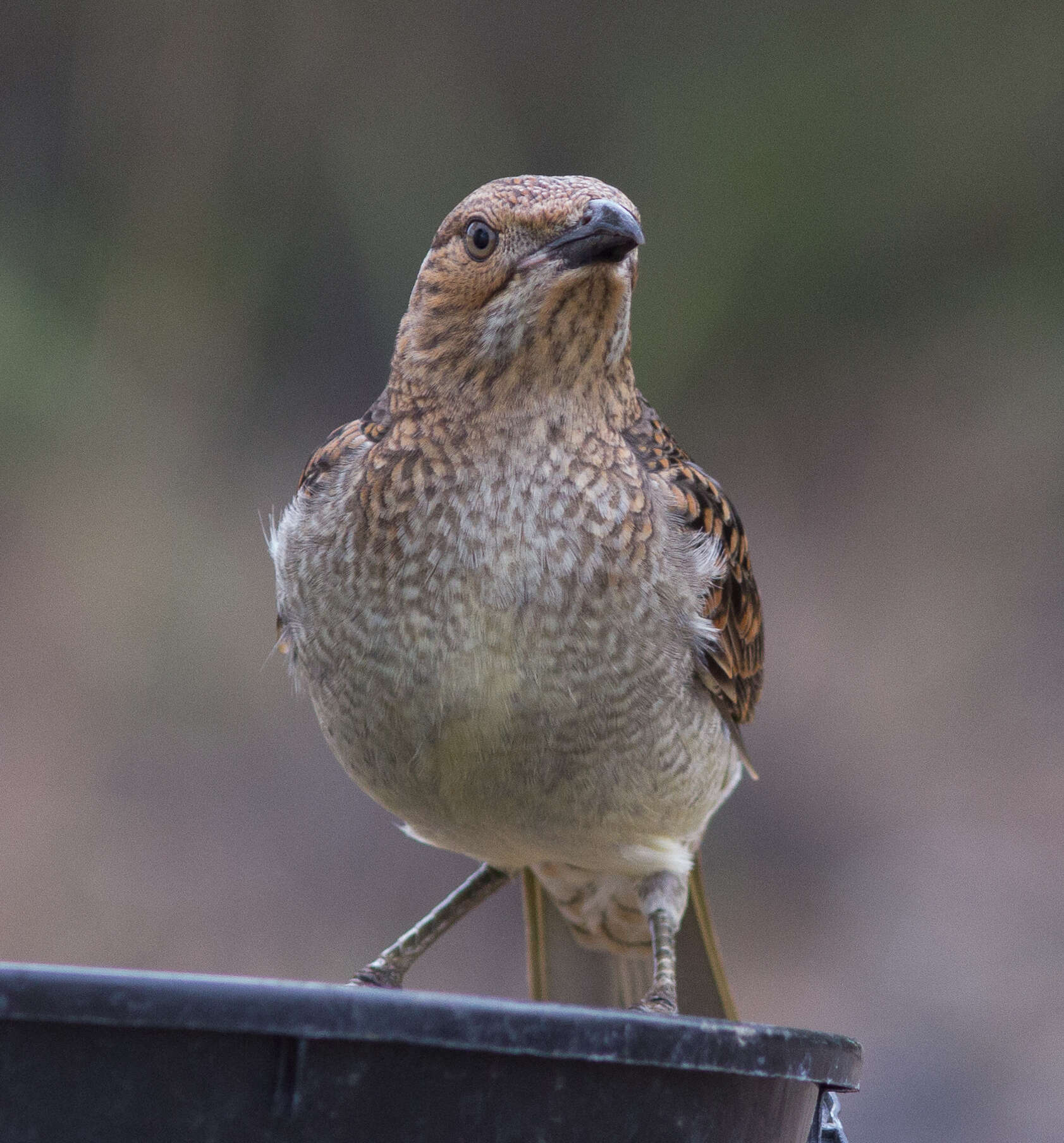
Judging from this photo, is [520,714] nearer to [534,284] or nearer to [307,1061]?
[534,284]

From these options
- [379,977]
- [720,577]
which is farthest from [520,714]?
[379,977]

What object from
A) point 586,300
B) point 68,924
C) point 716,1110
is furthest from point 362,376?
point 716,1110

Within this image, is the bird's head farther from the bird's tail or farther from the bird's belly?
Answer: the bird's tail

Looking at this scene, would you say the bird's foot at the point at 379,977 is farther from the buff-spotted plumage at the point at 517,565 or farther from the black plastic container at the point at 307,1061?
the black plastic container at the point at 307,1061

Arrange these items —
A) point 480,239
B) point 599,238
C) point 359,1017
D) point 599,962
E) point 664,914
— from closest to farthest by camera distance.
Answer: point 359,1017
point 599,238
point 480,239
point 664,914
point 599,962

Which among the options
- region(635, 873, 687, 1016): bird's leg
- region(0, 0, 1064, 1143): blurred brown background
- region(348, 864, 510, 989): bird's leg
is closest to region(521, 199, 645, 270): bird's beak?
region(635, 873, 687, 1016): bird's leg

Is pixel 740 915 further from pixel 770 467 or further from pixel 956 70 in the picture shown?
pixel 956 70
